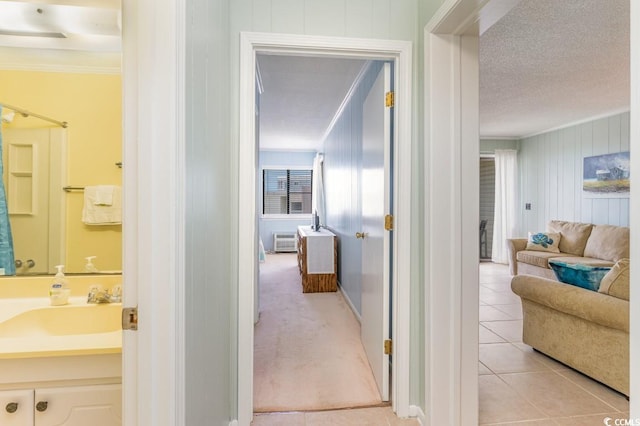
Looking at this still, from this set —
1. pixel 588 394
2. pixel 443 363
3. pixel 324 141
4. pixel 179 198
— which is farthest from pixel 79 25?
pixel 324 141

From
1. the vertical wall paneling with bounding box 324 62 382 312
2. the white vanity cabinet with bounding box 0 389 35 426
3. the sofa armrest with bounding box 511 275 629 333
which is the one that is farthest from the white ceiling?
the sofa armrest with bounding box 511 275 629 333

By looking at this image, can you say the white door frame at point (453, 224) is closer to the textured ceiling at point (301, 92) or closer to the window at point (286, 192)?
the textured ceiling at point (301, 92)

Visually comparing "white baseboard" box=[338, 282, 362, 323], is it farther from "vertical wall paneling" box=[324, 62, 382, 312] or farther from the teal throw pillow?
the teal throw pillow

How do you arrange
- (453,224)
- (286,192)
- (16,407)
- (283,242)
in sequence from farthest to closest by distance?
(286,192), (283,242), (453,224), (16,407)

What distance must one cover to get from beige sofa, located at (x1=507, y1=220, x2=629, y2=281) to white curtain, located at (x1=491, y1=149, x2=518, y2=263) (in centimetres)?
99

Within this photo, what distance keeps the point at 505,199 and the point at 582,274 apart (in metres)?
4.71

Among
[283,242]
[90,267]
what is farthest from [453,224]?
[283,242]

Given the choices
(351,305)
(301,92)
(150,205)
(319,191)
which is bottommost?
(351,305)

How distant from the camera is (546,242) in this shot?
16.9ft

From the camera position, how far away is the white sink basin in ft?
4.33

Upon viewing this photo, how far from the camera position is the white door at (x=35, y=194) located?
4.84 ft

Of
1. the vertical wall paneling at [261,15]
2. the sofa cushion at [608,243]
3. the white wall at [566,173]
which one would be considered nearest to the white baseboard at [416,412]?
the vertical wall paneling at [261,15]

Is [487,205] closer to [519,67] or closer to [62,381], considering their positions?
[519,67]

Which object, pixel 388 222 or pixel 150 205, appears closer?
pixel 150 205
